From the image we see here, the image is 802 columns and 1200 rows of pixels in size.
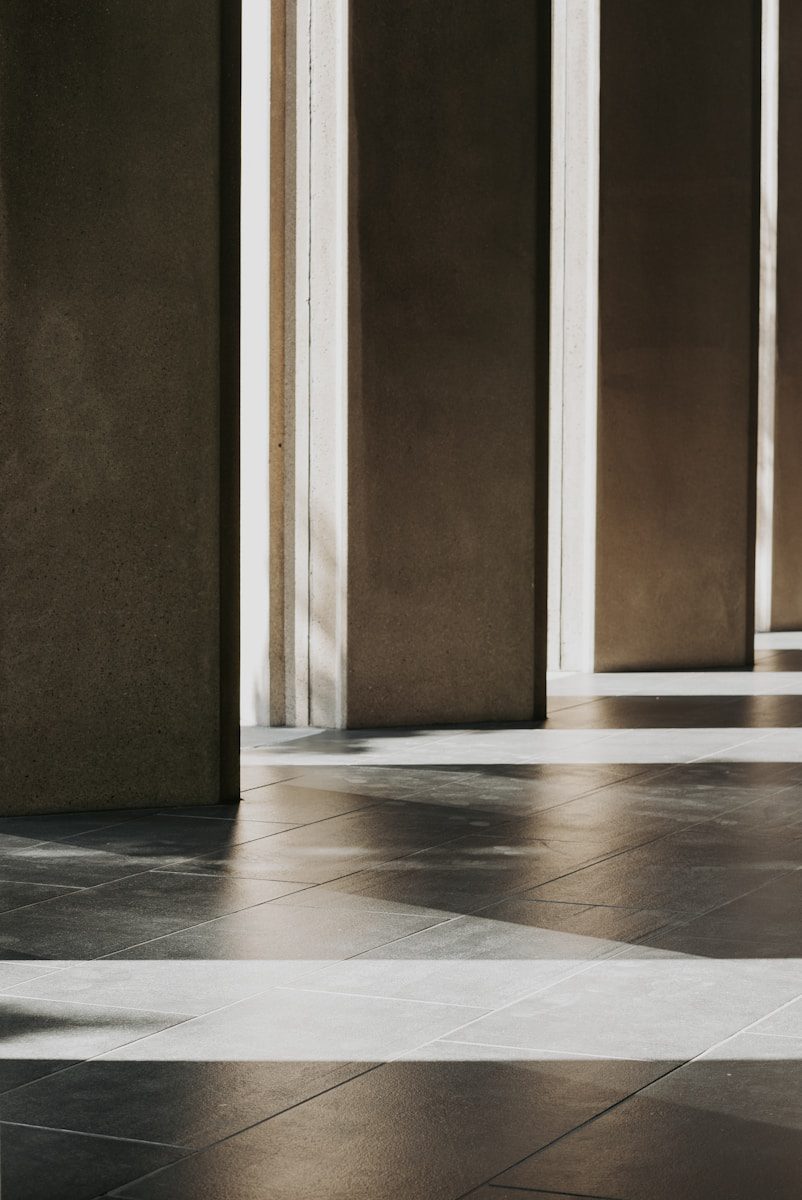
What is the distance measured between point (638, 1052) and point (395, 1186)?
107 centimetres

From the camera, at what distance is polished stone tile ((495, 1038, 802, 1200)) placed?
11.5 ft

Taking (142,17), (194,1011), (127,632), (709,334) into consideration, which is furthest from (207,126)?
(709,334)

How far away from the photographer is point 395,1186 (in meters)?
3.50

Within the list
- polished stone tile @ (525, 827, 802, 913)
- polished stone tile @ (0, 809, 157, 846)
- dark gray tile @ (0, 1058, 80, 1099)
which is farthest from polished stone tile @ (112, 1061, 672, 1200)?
polished stone tile @ (0, 809, 157, 846)

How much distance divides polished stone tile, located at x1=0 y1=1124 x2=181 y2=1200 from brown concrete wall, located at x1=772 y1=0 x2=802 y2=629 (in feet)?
50.6

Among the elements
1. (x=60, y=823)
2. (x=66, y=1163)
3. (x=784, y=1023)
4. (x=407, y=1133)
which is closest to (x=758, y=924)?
(x=784, y=1023)

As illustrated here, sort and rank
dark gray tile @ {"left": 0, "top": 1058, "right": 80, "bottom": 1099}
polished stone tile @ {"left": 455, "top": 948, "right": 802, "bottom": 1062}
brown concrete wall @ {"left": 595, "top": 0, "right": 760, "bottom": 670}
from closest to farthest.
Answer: dark gray tile @ {"left": 0, "top": 1058, "right": 80, "bottom": 1099}
polished stone tile @ {"left": 455, "top": 948, "right": 802, "bottom": 1062}
brown concrete wall @ {"left": 595, "top": 0, "right": 760, "bottom": 670}

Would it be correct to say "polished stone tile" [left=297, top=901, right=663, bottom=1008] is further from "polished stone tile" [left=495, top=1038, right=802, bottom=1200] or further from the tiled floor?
"polished stone tile" [left=495, top=1038, right=802, bottom=1200]

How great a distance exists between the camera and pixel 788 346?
18.6m

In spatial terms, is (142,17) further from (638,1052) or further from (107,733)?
(638,1052)

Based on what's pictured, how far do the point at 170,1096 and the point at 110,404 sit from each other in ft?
14.7

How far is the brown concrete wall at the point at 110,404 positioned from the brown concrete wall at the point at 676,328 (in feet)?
21.4

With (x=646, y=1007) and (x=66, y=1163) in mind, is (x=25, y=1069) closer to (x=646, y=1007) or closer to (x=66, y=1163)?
(x=66, y=1163)

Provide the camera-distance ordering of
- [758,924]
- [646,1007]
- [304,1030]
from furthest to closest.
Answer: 1. [758,924]
2. [646,1007]
3. [304,1030]
